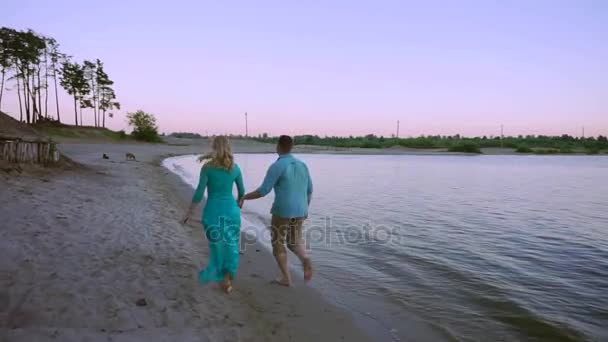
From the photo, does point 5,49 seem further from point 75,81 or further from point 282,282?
point 282,282

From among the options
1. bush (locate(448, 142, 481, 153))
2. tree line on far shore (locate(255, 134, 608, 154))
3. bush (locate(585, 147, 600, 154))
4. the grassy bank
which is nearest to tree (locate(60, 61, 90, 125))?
the grassy bank

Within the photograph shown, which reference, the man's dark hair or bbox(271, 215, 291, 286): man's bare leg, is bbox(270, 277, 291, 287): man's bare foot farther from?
the man's dark hair

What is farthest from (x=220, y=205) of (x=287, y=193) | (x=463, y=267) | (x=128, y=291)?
(x=463, y=267)

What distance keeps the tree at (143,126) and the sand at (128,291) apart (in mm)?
63922

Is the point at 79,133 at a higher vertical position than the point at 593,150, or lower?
higher

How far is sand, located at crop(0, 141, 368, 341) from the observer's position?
3.41 metres

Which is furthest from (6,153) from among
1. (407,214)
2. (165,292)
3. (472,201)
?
(472,201)

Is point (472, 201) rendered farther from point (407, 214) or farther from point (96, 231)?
point (96, 231)

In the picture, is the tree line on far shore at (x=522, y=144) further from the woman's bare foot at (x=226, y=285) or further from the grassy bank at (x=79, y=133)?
the woman's bare foot at (x=226, y=285)

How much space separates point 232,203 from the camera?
4.30 m

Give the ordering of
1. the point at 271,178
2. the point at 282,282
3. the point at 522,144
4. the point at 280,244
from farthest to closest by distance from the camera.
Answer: the point at 522,144, the point at 282,282, the point at 280,244, the point at 271,178

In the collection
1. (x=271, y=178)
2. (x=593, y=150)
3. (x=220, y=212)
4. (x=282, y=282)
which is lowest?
(x=282, y=282)

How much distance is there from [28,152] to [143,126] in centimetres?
6031

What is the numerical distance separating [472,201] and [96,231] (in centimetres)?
1298
